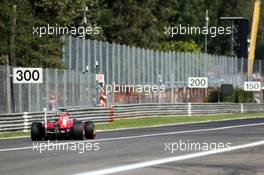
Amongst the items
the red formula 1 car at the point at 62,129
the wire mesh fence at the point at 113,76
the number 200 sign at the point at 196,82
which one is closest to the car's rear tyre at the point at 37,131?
the red formula 1 car at the point at 62,129

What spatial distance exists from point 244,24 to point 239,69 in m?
11.2

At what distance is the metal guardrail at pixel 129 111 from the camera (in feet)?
100

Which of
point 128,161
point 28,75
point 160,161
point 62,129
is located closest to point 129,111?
point 28,75

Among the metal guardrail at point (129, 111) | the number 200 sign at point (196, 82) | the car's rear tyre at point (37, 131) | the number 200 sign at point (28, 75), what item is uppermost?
the number 200 sign at point (28, 75)

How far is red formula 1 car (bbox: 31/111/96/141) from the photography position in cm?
2286

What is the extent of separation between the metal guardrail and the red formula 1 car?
22.2 feet

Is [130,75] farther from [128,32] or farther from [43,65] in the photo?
[128,32]

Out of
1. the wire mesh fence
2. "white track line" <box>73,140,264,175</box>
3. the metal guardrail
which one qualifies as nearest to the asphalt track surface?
"white track line" <box>73,140,264,175</box>

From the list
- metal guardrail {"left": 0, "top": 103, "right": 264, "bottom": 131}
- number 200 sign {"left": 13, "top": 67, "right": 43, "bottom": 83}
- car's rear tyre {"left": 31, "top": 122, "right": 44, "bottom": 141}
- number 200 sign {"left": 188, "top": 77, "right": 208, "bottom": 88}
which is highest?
number 200 sign {"left": 13, "top": 67, "right": 43, "bottom": 83}

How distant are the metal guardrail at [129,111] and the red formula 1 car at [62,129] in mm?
6772

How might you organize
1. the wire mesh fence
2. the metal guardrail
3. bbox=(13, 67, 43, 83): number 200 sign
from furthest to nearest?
the wire mesh fence, bbox=(13, 67, 43, 83): number 200 sign, the metal guardrail

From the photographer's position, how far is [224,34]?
111000 mm

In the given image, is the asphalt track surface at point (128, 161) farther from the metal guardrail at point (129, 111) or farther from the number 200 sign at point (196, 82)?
the number 200 sign at point (196, 82)

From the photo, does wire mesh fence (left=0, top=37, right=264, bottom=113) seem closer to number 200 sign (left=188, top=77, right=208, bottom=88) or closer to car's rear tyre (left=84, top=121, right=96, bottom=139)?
number 200 sign (left=188, top=77, right=208, bottom=88)
